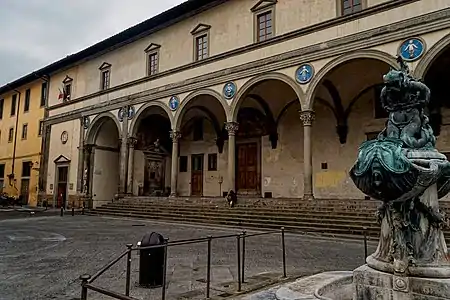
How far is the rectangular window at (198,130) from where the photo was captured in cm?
2522

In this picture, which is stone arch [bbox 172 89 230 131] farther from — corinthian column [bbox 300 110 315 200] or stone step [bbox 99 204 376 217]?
stone step [bbox 99 204 376 217]

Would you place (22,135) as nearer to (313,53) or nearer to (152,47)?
(152,47)

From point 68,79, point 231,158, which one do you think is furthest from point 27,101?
point 231,158

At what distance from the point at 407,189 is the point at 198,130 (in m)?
22.5

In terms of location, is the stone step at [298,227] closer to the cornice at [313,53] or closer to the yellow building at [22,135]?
the cornice at [313,53]

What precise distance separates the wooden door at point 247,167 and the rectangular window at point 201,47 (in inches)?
232

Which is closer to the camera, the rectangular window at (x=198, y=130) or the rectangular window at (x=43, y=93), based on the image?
the rectangular window at (x=198, y=130)

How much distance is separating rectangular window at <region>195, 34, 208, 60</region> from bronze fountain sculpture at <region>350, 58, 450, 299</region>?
16.3 m

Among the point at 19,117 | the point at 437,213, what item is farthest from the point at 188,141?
the point at 437,213

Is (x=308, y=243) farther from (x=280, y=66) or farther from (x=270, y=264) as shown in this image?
(x=280, y=66)

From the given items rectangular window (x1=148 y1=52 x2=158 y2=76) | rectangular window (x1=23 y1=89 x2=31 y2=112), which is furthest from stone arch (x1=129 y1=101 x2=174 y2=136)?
rectangular window (x1=23 y1=89 x2=31 y2=112)

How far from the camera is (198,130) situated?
25375 millimetres

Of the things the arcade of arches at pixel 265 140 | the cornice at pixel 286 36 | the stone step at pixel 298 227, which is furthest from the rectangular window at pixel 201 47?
the stone step at pixel 298 227

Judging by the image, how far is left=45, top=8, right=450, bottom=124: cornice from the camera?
12.2 m
